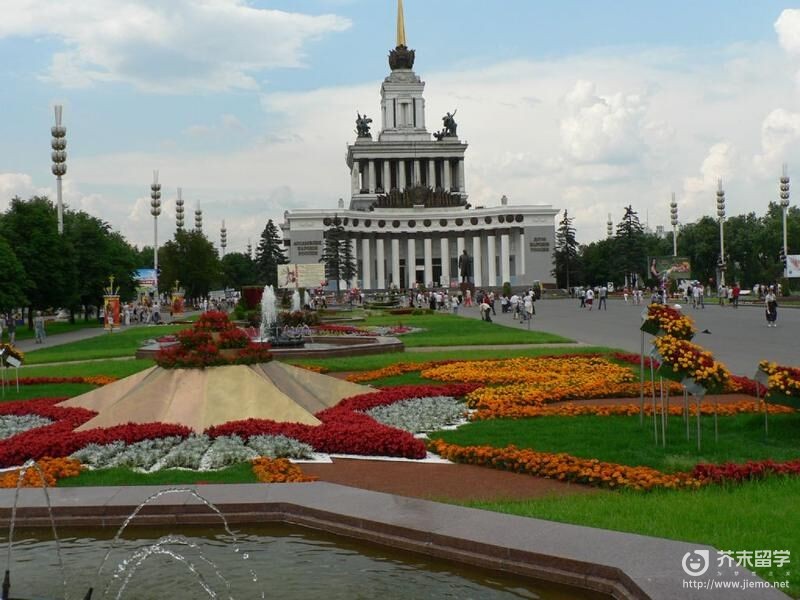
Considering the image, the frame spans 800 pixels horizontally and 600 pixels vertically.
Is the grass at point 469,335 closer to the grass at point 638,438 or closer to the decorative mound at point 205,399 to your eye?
the grass at point 638,438

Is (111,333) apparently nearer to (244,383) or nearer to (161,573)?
(244,383)

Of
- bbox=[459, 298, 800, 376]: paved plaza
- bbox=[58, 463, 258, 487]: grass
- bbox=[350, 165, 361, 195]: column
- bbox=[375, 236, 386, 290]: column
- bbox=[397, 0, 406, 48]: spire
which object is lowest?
bbox=[58, 463, 258, 487]: grass

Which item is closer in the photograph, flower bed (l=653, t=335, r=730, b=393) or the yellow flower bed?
the yellow flower bed

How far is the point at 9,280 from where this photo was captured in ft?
145

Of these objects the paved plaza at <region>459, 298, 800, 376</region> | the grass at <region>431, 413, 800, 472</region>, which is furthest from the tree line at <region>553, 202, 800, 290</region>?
the grass at <region>431, 413, 800, 472</region>

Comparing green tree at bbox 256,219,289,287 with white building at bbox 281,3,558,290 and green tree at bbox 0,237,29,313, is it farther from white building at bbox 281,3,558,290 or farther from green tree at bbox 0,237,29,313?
green tree at bbox 0,237,29,313

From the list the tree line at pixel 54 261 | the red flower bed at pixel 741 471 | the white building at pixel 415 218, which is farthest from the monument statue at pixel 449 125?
the red flower bed at pixel 741 471

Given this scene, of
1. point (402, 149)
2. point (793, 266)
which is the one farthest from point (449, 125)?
point (793, 266)

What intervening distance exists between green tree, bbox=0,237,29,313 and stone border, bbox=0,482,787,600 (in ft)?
123

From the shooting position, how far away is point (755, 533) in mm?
7199

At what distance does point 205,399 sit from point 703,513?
771 cm

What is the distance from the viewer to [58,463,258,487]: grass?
388 inches

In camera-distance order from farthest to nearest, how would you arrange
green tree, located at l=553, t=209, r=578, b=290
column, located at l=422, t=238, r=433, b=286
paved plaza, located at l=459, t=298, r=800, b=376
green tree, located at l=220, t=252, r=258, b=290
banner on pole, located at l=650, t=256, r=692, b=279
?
1. green tree, located at l=220, t=252, r=258, b=290
2. column, located at l=422, t=238, r=433, b=286
3. green tree, located at l=553, t=209, r=578, b=290
4. banner on pole, located at l=650, t=256, r=692, b=279
5. paved plaza, located at l=459, t=298, r=800, b=376

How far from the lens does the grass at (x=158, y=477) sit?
987 centimetres
